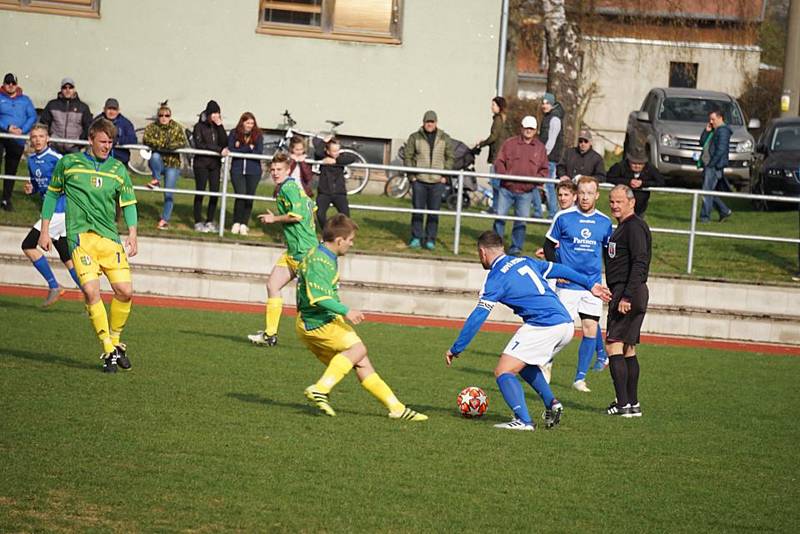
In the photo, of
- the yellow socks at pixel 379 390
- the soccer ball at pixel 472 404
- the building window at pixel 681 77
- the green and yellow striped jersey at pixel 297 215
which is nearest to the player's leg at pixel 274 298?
the green and yellow striped jersey at pixel 297 215

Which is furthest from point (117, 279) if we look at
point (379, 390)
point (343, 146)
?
point (343, 146)

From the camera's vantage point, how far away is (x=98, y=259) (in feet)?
37.6

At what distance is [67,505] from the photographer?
6.96 meters

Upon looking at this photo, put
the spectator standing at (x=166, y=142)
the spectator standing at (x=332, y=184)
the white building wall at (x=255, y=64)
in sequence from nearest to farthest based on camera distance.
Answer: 1. the spectator standing at (x=332, y=184)
2. the spectator standing at (x=166, y=142)
3. the white building wall at (x=255, y=64)

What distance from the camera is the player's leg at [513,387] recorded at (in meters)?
9.82

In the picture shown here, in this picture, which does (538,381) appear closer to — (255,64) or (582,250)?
(582,250)

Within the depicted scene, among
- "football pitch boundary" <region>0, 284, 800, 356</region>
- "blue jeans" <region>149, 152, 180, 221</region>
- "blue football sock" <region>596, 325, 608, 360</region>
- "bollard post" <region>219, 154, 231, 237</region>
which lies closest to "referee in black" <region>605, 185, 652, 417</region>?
"blue football sock" <region>596, 325, 608, 360</region>

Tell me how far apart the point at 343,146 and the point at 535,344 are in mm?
16702

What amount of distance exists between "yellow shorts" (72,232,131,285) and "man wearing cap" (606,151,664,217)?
9917 mm

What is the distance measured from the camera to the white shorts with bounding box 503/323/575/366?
9.88 m

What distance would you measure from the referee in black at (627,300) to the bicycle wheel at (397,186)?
46.1ft

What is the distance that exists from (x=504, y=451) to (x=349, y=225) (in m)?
2.12

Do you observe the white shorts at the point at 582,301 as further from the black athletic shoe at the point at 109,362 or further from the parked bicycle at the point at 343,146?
the parked bicycle at the point at 343,146

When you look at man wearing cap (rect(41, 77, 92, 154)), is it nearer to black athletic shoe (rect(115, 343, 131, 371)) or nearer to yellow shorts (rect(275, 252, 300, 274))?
yellow shorts (rect(275, 252, 300, 274))
